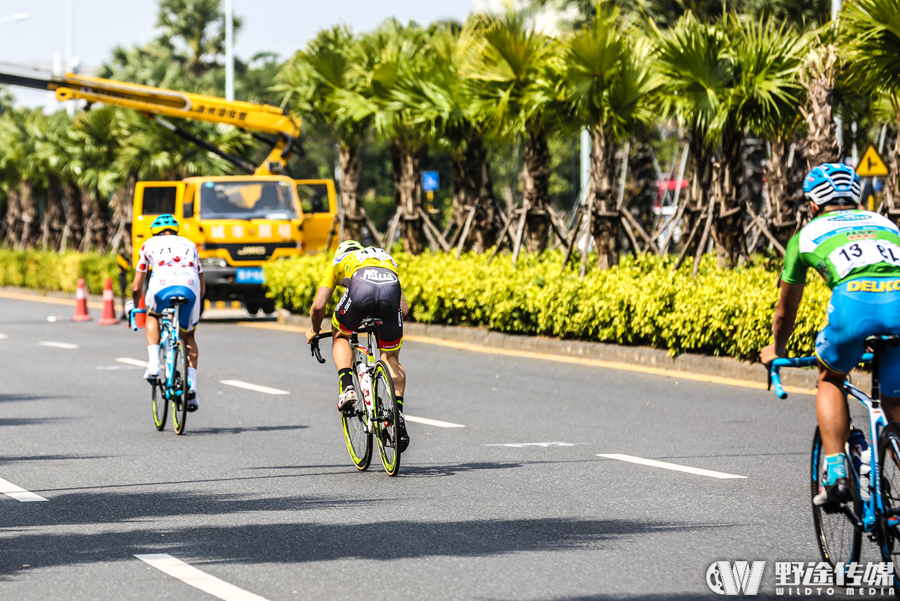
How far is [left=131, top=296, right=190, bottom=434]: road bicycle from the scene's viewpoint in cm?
1006

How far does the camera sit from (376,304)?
802cm

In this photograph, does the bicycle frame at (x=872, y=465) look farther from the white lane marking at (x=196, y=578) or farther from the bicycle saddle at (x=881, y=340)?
the white lane marking at (x=196, y=578)

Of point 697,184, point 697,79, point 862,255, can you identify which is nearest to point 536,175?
point 697,184

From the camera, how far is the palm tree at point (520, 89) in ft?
62.2

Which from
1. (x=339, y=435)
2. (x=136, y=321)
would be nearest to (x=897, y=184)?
(x=339, y=435)

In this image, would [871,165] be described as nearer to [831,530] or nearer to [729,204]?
[729,204]

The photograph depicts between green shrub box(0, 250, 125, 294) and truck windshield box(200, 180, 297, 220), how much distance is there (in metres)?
6.01

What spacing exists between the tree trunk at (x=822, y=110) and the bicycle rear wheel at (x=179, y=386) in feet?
25.0

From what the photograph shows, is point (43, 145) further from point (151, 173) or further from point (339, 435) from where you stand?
point (339, 435)

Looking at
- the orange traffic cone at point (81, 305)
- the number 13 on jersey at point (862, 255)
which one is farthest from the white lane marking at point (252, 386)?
the orange traffic cone at point (81, 305)

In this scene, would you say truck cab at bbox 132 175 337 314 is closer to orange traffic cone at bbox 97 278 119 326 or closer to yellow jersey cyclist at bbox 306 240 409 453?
orange traffic cone at bbox 97 278 119 326

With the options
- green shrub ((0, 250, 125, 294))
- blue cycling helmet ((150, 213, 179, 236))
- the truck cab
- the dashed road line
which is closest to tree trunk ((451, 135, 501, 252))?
the truck cab

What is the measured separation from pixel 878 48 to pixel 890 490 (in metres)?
9.84

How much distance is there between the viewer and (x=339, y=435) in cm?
991
